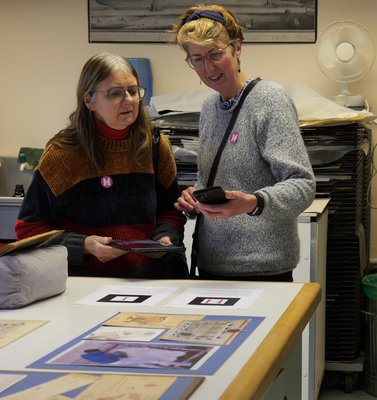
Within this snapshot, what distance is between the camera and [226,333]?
62.6 inches

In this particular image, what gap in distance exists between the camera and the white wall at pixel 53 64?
4008 millimetres

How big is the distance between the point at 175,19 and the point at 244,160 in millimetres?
2012

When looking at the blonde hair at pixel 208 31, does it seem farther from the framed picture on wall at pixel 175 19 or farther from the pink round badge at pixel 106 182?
the framed picture on wall at pixel 175 19

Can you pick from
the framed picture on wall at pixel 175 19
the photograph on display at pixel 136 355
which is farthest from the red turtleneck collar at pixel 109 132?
the framed picture on wall at pixel 175 19

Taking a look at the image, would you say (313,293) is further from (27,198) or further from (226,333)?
(27,198)

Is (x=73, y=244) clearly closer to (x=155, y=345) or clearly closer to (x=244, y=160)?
(x=244, y=160)

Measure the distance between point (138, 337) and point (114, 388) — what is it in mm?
312

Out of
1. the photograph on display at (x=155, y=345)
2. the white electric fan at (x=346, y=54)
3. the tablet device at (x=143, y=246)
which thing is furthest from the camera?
the white electric fan at (x=346, y=54)

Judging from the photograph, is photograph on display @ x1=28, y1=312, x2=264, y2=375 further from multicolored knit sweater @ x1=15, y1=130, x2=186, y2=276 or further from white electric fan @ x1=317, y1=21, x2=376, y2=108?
white electric fan @ x1=317, y1=21, x2=376, y2=108

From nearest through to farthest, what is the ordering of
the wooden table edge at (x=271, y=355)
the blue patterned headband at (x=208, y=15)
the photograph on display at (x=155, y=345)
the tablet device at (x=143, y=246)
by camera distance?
the wooden table edge at (x=271, y=355)
the photograph on display at (x=155, y=345)
the tablet device at (x=143, y=246)
the blue patterned headband at (x=208, y=15)

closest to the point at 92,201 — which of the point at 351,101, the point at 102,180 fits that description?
the point at 102,180

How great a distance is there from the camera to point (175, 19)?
158 inches

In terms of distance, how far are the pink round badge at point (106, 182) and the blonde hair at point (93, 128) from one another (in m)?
0.03

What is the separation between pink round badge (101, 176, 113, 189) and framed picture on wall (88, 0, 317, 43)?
193 cm
